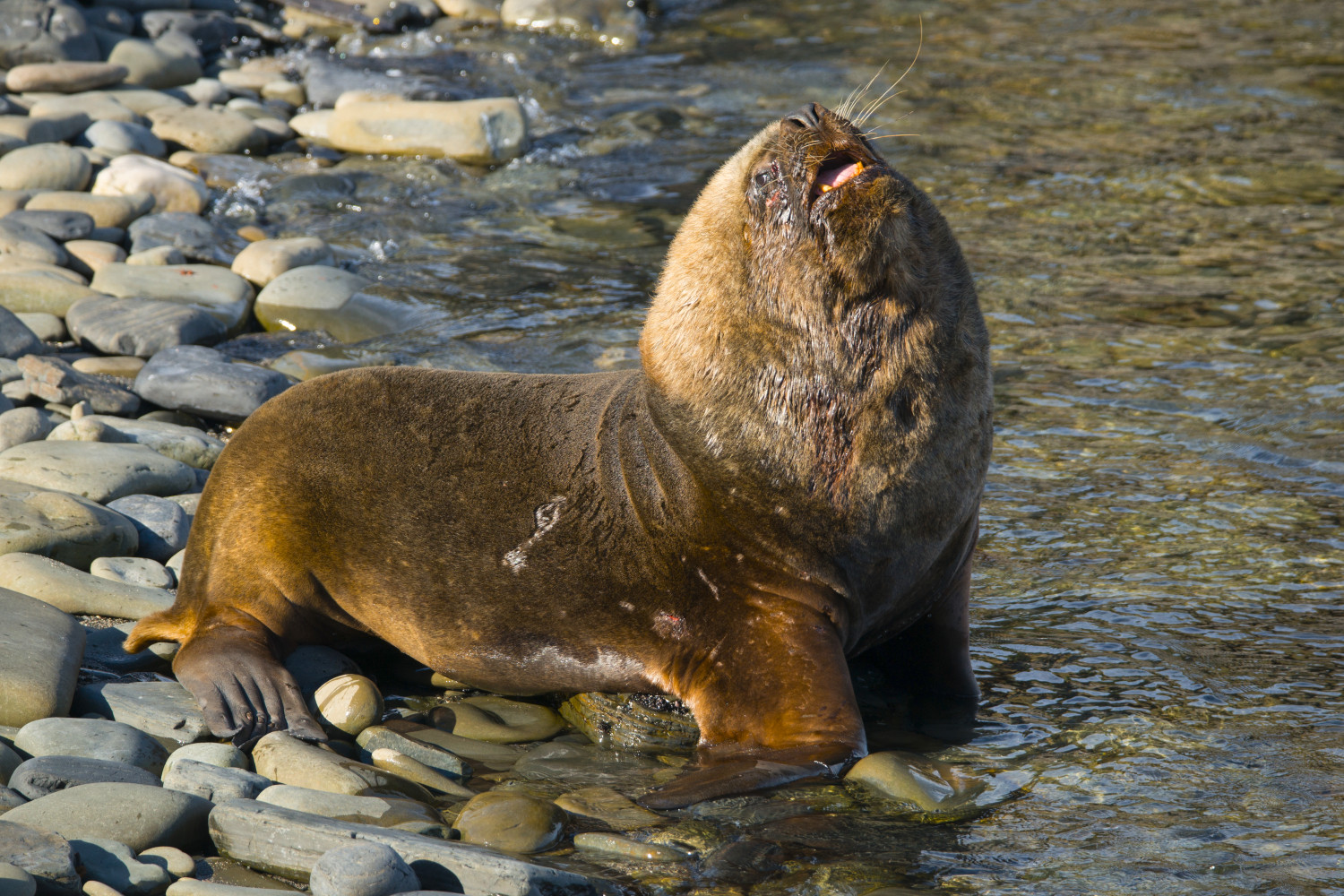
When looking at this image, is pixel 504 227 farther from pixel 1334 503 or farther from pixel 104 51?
pixel 1334 503

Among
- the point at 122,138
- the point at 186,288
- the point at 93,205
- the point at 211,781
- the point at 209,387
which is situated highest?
the point at 122,138

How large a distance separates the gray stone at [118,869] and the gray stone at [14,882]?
0.22m

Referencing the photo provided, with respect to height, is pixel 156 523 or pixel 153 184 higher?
pixel 153 184

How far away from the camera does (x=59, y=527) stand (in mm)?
5711

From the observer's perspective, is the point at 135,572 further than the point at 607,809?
Yes

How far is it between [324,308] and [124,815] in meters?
5.69

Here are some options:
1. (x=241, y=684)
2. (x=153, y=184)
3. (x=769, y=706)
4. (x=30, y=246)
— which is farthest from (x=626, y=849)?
(x=153, y=184)

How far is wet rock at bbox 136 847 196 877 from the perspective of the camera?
3711mm

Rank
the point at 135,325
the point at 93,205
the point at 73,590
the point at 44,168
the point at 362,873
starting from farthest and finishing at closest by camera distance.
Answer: the point at 44,168 → the point at 93,205 → the point at 135,325 → the point at 73,590 → the point at 362,873

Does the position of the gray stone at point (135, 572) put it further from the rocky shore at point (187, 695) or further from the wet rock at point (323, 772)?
the wet rock at point (323, 772)

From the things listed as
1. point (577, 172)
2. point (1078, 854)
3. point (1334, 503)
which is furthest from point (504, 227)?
point (1078, 854)

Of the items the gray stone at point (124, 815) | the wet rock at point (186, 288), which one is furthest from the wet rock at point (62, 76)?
the gray stone at point (124, 815)

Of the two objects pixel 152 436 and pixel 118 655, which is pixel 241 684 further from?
pixel 152 436

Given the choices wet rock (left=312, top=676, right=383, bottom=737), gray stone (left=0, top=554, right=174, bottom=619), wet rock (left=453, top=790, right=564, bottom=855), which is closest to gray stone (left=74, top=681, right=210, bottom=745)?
wet rock (left=312, top=676, right=383, bottom=737)
